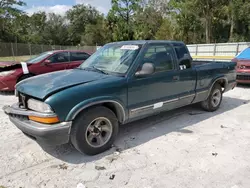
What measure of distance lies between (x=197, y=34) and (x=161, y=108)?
29.7 metres

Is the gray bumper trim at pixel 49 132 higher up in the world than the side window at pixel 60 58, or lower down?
lower down

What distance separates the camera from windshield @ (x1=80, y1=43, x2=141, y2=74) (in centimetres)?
389

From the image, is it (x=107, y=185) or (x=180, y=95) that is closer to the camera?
(x=107, y=185)

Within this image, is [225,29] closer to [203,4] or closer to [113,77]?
[203,4]

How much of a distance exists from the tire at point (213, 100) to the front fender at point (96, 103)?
8.76 ft

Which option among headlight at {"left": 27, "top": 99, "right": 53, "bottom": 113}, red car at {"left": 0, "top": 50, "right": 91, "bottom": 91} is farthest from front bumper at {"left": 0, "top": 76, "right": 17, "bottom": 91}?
headlight at {"left": 27, "top": 99, "right": 53, "bottom": 113}

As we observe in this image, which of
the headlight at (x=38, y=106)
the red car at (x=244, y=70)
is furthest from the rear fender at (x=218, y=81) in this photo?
the headlight at (x=38, y=106)

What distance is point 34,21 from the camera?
200 feet

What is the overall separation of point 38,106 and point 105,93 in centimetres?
98

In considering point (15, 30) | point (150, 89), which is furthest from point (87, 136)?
point (15, 30)

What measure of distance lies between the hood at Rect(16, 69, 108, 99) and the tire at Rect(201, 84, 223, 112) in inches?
119

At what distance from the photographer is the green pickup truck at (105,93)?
3088 millimetres

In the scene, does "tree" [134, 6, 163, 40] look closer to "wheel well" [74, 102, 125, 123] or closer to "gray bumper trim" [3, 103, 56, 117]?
"wheel well" [74, 102, 125, 123]

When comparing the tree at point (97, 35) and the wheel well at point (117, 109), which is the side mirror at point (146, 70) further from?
the tree at point (97, 35)
